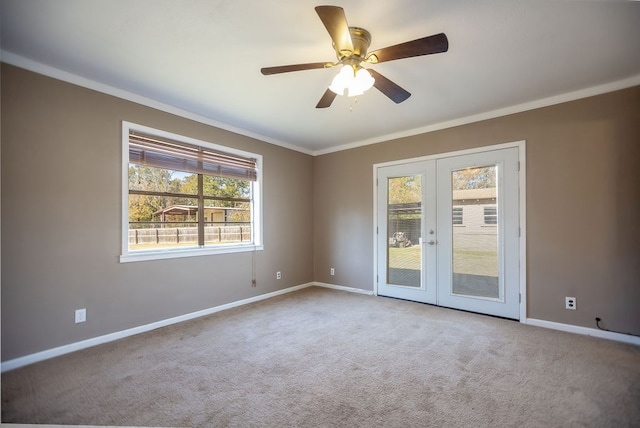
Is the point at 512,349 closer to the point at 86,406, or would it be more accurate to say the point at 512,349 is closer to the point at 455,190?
the point at 455,190

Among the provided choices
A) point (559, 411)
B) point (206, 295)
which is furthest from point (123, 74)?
point (559, 411)

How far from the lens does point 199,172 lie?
369cm

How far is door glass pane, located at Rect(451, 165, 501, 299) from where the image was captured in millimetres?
3586

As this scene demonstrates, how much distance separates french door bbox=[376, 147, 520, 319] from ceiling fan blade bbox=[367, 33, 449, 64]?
232 cm

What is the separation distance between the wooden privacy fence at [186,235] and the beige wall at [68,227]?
0.24 metres

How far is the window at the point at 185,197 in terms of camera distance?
3133 mm

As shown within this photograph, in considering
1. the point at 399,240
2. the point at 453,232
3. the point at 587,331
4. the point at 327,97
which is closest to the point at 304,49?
the point at 327,97

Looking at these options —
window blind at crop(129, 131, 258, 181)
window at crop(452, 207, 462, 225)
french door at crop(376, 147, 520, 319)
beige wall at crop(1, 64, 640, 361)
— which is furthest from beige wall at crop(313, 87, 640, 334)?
window blind at crop(129, 131, 258, 181)

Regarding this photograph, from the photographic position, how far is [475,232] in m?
3.69

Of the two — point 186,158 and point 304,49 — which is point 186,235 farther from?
point 304,49

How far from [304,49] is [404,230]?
2.92 m

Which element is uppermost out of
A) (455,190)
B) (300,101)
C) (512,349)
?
(300,101)

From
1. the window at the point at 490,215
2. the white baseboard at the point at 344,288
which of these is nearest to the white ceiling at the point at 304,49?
the window at the point at 490,215

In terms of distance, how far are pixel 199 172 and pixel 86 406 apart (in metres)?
2.53
